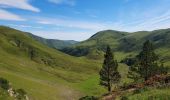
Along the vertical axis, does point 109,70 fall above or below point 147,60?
below

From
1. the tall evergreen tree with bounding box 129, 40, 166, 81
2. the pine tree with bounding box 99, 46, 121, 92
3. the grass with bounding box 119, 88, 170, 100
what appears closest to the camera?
the grass with bounding box 119, 88, 170, 100

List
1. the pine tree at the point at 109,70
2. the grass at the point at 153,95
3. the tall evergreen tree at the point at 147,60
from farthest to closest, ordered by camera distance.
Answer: the pine tree at the point at 109,70
the tall evergreen tree at the point at 147,60
the grass at the point at 153,95

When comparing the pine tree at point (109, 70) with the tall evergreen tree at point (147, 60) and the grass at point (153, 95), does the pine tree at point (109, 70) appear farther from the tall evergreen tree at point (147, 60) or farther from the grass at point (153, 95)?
the grass at point (153, 95)

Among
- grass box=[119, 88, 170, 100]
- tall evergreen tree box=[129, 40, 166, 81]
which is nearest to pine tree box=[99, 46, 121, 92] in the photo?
tall evergreen tree box=[129, 40, 166, 81]

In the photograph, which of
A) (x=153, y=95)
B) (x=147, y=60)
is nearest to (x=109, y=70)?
(x=147, y=60)

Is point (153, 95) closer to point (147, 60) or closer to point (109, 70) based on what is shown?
point (147, 60)

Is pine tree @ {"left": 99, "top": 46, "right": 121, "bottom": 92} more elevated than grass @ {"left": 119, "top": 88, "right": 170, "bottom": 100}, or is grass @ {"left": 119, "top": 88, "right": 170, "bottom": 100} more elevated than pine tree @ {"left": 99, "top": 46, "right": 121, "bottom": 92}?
grass @ {"left": 119, "top": 88, "right": 170, "bottom": 100}

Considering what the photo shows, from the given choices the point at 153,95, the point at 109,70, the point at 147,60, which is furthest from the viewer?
the point at 109,70

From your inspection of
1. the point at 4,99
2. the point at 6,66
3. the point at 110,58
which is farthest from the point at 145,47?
the point at 6,66

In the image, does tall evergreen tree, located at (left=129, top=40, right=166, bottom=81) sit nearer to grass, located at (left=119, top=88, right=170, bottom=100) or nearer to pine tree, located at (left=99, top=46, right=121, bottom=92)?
pine tree, located at (left=99, top=46, right=121, bottom=92)

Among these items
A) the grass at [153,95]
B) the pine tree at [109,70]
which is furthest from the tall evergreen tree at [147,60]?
the grass at [153,95]

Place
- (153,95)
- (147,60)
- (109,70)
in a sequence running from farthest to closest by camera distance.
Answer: (109,70) < (147,60) < (153,95)
